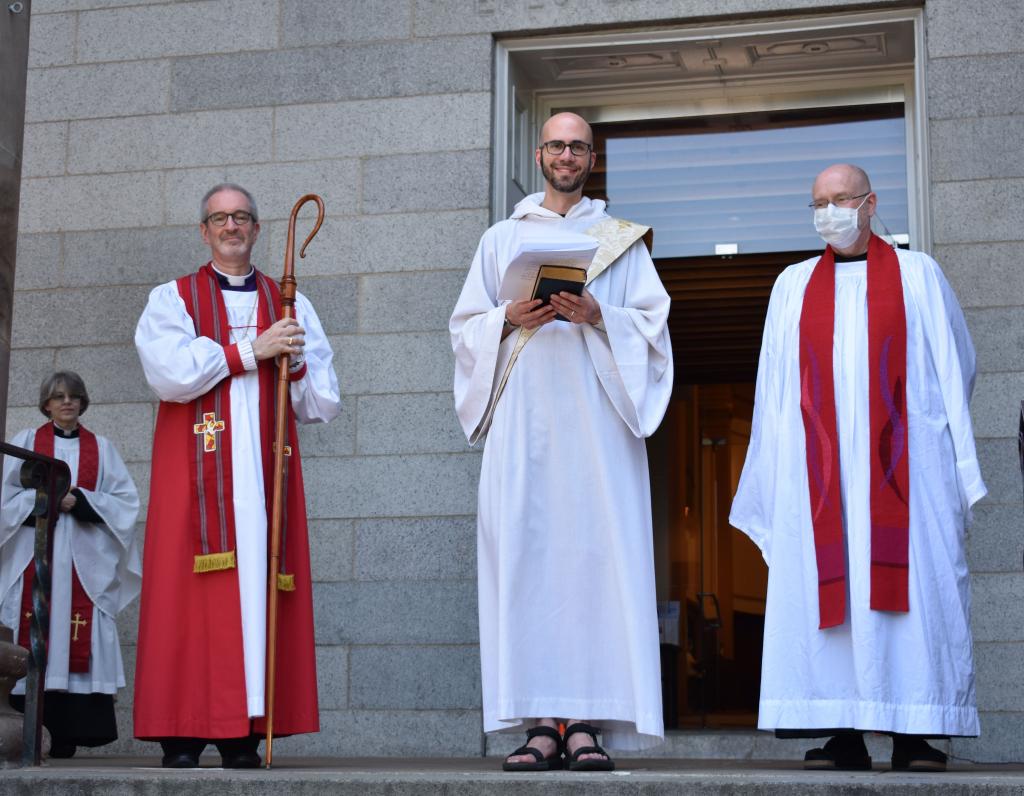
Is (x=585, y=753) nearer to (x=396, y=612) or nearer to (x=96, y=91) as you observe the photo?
(x=396, y=612)

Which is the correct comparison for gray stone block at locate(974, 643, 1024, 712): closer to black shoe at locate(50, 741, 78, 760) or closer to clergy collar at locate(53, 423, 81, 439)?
black shoe at locate(50, 741, 78, 760)

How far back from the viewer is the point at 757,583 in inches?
497

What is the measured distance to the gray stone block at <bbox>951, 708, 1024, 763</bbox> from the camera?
23.0 feet

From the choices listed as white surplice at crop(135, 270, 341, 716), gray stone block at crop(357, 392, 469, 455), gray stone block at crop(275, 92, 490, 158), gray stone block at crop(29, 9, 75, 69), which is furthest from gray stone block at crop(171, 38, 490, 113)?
white surplice at crop(135, 270, 341, 716)

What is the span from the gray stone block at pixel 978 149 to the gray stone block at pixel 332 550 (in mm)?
3235

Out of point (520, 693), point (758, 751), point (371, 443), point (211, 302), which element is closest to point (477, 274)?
point (211, 302)

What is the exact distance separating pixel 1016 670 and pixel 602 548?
2.53 metres

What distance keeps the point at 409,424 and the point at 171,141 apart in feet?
6.64

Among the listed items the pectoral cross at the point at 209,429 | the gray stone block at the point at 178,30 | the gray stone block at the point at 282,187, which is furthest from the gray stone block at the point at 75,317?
the pectoral cross at the point at 209,429

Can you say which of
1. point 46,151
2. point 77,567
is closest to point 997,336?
point 77,567

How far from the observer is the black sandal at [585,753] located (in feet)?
16.3

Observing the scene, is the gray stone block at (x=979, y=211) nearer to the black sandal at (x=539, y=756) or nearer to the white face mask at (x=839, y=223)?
the white face mask at (x=839, y=223)

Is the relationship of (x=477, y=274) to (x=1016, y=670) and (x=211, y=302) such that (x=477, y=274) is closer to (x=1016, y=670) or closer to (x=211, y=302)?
(x=211, y=302)

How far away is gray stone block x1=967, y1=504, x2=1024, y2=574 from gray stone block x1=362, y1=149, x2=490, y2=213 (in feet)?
9.07
